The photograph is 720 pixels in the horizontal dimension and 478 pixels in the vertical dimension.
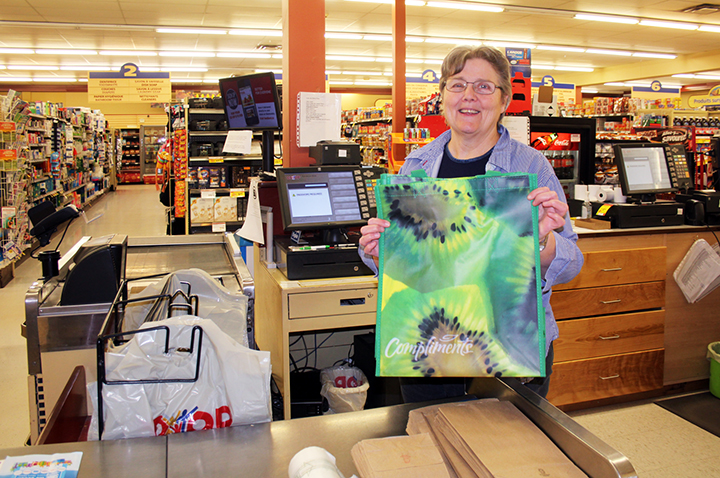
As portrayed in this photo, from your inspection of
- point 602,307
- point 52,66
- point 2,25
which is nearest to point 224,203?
point 602,307

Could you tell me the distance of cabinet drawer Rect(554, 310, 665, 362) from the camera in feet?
9.82

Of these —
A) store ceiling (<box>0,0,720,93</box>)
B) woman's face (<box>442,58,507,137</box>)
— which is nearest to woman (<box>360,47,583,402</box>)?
woman's face (<box>442,58,507,137</box>)

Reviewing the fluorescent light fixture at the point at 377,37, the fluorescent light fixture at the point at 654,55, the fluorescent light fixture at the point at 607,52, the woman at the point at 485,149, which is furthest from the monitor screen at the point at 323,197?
the fluorescent light fixture at the point at 654,55

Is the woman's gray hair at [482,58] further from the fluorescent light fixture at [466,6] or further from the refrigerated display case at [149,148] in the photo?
the refrigerated display case at [149,148]

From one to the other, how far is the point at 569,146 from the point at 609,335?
131 cm

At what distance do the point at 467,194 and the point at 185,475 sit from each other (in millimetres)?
747

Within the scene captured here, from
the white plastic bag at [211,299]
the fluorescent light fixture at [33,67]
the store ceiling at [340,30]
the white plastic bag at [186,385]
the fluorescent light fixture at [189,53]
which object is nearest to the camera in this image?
the white plastic bag at [186,385]

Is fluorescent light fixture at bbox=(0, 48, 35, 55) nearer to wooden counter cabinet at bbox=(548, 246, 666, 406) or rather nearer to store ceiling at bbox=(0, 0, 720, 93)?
store ceiling at bbox=(0, 0, 720, 93)

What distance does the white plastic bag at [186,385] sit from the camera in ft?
3.73

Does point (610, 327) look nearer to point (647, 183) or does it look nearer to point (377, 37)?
point (647, 183)

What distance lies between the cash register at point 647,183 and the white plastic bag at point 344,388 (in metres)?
1.82

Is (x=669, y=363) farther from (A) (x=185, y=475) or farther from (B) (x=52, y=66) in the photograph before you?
(B) (x=52, y=66)

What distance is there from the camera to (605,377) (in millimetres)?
3111

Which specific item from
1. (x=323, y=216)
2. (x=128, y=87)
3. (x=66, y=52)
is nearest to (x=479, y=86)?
(x=323, y=216)
